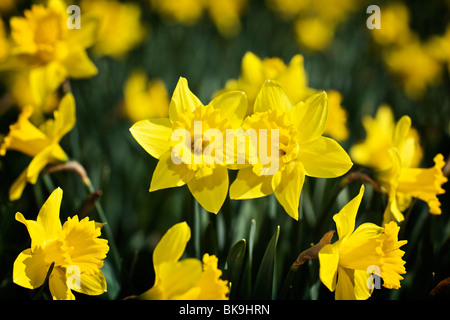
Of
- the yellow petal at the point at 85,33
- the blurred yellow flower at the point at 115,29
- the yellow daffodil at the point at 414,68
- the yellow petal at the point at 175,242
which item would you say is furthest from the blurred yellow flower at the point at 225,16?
the yellow petal at the point at 175,242

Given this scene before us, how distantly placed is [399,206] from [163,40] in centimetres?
241

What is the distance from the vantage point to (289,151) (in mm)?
944

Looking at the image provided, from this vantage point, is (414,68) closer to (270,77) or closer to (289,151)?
(270,77)

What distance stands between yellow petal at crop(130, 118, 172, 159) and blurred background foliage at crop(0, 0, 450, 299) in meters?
0.21

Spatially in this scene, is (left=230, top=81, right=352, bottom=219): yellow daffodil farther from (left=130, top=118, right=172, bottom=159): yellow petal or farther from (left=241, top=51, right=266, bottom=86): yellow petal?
(left=241, top=51, right=266, bottom=86): yellow petal

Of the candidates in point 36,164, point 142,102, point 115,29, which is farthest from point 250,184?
point 115,29

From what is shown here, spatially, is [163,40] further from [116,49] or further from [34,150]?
[34,150]

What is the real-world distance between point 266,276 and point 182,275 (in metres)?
0.30

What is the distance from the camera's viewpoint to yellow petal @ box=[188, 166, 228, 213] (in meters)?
0.94

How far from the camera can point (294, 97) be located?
125 cm

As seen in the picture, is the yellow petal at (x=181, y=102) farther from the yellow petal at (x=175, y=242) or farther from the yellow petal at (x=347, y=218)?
the yellow petal at (x=347, y=218)
